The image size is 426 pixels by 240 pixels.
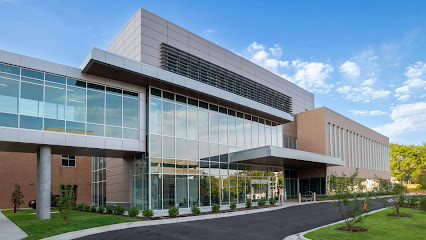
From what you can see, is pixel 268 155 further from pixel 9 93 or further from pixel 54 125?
pixel 9 93

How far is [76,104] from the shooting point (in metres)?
19.4

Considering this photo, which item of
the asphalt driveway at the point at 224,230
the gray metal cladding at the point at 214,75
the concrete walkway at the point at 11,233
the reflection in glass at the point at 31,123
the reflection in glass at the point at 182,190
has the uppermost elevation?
the gray metal cladding at the point at 214,75

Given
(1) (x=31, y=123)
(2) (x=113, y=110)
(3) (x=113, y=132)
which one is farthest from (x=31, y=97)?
(3) (x=113, y=132)

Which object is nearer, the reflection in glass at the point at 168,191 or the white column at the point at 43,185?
the white column at the point at 43,185

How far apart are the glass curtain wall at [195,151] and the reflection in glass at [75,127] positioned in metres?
4.33

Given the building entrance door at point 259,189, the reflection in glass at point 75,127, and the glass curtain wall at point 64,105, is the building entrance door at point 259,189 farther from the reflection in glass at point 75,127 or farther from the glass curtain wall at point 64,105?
the reflection in glass at point 75,127

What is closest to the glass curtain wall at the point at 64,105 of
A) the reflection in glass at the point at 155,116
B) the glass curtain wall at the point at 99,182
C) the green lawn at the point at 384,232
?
the reflection in glass at the point at 155,116

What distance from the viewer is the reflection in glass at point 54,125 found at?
1803 centimetres

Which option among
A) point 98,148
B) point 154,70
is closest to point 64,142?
point 98,148

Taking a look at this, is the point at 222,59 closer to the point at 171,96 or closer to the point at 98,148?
the point at 171,96

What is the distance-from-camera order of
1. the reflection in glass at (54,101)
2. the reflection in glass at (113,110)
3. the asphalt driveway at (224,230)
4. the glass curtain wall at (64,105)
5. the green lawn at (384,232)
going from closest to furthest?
the green lawn at (384,232), the asphalt driveway at (224,230), the glass curtain wall at (64,105), the reflection in glass at (54,101), the reflection in glass at (113,110)

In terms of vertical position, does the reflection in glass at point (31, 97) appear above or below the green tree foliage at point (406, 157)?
above

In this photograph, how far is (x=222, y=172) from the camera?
27156 millimetres

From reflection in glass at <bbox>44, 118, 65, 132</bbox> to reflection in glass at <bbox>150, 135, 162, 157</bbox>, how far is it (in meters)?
5.64
